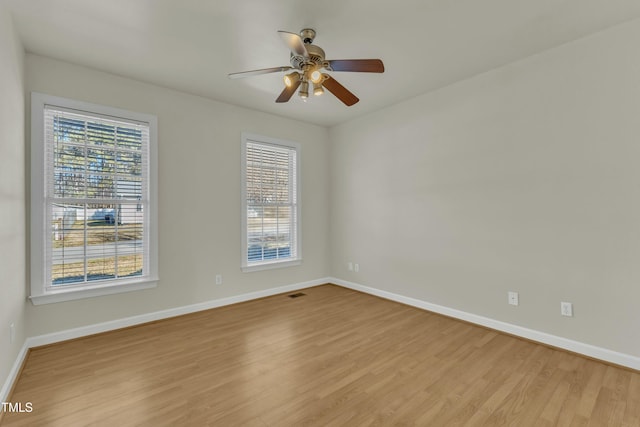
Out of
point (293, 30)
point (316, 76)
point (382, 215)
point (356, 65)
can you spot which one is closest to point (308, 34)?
point (293, 30)

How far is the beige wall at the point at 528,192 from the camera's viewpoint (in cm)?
243

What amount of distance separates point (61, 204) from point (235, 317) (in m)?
2.15

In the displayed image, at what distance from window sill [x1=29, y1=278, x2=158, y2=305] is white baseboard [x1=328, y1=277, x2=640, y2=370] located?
3.16 metres

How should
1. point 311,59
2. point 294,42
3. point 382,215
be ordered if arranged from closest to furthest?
point 294,42 < point 311,59 < point 382,215

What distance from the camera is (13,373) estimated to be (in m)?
2.19

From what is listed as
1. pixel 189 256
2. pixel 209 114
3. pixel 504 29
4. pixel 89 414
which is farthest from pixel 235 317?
pixel 504 29

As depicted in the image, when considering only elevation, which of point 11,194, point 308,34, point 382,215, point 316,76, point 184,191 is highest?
point 308,34

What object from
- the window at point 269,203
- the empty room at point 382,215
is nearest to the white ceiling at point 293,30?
the empty room at point 382,215

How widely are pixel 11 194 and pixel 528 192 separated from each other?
14.6 ft

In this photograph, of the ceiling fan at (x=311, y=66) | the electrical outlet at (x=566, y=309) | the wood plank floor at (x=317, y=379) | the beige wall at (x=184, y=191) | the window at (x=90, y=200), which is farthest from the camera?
the beige wall at (x=184, y=191)

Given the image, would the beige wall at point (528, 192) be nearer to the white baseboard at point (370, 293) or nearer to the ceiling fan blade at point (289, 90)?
the white baseboard at point (370, 293)

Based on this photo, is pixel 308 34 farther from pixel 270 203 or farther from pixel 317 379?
pixel 317 379

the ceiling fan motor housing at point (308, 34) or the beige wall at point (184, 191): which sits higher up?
the ceiling fan motor housing at point (308, 34)

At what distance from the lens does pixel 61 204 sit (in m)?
2.93
